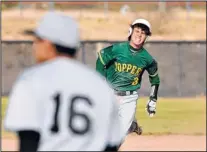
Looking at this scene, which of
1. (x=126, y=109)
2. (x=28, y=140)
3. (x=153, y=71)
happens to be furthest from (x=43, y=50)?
(x=153, y=71)

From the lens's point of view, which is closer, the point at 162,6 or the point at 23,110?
the point at 23,110

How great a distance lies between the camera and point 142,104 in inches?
A: 968

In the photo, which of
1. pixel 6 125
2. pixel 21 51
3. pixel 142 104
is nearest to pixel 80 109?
pixel 6 125

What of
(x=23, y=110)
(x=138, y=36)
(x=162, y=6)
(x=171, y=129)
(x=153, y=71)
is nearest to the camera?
(x=23, y=110)

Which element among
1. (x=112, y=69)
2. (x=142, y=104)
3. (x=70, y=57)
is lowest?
(x=142, y=104)

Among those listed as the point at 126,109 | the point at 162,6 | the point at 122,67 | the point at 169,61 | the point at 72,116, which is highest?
the point at 72,116

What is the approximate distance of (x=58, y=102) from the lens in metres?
4.37

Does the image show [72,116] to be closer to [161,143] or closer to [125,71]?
[125,71]

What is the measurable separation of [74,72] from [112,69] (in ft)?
19.8

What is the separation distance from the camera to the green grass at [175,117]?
18.0 metres

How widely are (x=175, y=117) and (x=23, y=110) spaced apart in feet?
56.6

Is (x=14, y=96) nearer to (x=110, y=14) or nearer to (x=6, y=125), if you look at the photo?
(x=6, y=125)

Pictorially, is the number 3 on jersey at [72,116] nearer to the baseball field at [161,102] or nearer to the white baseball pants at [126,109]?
the baseball field at [161,102]

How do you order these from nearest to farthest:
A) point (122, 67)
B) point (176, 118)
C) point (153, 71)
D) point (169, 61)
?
point (122, 67) < point (153, 71) < point (176, 118) < point (169, 61)
